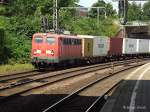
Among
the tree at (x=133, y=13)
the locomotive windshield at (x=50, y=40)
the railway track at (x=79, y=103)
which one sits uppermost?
the tree at (x=133, y=13)

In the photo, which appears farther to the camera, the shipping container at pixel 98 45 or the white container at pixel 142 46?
the white container at pixel 142 46

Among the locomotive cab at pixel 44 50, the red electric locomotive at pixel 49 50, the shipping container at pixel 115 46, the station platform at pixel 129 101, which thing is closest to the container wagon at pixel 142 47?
the shipping container at pixel 115 46

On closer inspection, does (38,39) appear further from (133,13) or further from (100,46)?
(133,13)

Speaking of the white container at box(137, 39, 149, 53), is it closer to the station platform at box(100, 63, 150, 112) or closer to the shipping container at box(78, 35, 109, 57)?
the shipping container at box(78, 35, 109, 57)

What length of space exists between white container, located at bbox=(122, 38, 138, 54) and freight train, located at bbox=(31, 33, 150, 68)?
11.3 ft

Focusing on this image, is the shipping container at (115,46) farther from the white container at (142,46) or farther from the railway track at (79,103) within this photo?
the railway track at (79,103)

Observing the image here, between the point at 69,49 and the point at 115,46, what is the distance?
22170 millimetres

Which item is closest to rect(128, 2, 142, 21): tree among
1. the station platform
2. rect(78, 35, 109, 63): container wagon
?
rect(78, 35, 109, 63): container wagon

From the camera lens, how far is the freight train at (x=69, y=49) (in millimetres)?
35406

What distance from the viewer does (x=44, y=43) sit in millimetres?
35938

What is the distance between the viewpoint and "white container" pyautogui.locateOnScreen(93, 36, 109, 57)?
4908 cm

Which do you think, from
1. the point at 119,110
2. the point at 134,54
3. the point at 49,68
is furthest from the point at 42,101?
the point at 134,54

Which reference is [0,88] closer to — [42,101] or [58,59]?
[42,101]

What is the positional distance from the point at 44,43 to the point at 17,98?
18.5 metres
